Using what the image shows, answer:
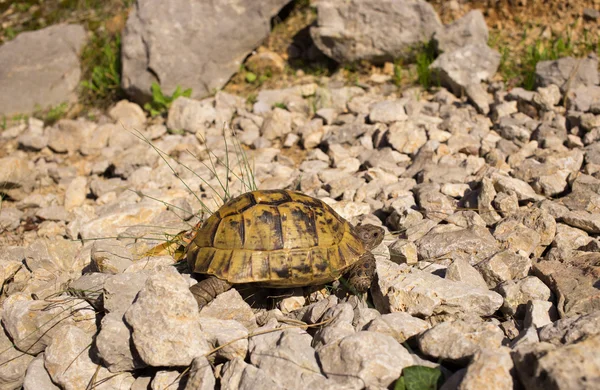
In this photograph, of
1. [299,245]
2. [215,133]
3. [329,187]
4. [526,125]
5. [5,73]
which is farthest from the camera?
[5,73]

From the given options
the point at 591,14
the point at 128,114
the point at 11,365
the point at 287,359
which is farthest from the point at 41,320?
the point at 591,14

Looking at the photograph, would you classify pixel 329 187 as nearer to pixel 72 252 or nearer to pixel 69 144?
pixel 72 252

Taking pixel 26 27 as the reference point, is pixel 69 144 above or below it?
below

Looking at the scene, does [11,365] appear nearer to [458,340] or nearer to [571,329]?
[458,340]

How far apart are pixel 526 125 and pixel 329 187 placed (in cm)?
217

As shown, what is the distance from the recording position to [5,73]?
23.3 ft

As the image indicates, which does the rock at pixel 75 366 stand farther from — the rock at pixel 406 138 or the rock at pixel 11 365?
the rock at pixel 406 138

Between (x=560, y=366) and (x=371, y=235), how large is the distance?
1550 millimetres

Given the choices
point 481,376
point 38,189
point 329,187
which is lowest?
point 38,189

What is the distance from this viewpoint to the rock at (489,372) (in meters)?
2.18

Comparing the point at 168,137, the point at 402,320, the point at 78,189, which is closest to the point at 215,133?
the point at 168,137

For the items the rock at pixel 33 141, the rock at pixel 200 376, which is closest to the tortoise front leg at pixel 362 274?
the rock at pixel 200 376

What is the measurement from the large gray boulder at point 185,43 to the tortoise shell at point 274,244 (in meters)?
3.76

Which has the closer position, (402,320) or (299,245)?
(402,320)
